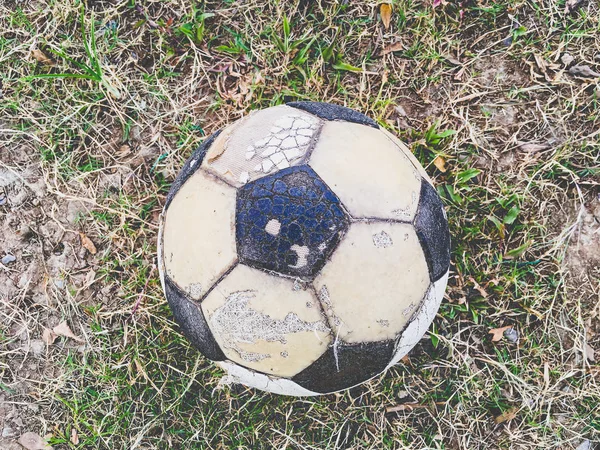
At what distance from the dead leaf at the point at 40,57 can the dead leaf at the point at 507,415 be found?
3077 mm

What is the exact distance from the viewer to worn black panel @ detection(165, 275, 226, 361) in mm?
1780

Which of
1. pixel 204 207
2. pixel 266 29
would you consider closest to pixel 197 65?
pixel 266 29

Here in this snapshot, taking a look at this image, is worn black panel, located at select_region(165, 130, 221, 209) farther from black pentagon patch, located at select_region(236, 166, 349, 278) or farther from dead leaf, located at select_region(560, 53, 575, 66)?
dead leaf, located at select_region(560, 53, 575, 66)

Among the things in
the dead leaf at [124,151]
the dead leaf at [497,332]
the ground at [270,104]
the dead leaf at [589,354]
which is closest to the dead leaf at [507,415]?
the ground at [270,104]

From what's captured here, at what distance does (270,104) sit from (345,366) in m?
1.54

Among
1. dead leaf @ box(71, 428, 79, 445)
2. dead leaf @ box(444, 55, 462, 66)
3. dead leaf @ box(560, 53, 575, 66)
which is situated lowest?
dead leaf @ box(71, 428, 79, 445)

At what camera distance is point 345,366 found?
175cm

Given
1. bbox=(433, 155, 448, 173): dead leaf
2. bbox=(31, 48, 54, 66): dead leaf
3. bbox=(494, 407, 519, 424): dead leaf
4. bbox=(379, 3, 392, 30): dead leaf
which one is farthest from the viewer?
bbox=(31, 48, 54, 66): dead leaf

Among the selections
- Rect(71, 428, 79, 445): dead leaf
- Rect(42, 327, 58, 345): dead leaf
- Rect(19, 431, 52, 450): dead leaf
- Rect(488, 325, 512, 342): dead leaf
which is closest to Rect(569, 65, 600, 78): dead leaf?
Rect(488, 325, 512, 342): dead leaf

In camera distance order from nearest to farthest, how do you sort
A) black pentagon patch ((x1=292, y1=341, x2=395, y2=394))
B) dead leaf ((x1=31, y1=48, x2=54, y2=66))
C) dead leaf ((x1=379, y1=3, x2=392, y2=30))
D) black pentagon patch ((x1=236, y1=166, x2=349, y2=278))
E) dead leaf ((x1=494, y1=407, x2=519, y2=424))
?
black pentagon patch ((x1=236, y1=166, x2=349, y2=278))
black pentagon patch ((x1=292, y1=341, x2=395, y2=394))
dead leaf ((x1=494, y1=407, x2=519, y2=424))
dead leaf ((x1=379, y1=3, x2=392, y2=30))
dead leaf ((x1=31, y1=48, x2=54, y2=66))

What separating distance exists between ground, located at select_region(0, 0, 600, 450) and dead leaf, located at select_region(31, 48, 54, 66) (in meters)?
0.01

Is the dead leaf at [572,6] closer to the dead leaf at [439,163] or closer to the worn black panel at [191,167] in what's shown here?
the dead leaf at [439,163]

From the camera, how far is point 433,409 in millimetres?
2510

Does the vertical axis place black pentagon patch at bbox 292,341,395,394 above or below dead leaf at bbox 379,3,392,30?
below
